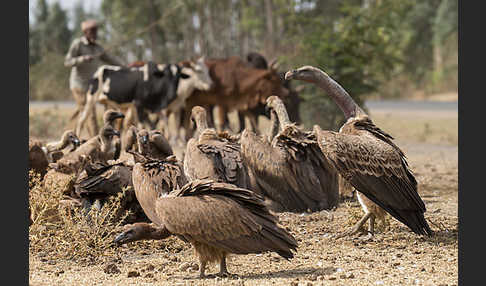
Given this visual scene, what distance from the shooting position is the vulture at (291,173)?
7797mm

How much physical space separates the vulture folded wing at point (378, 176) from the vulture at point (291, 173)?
1.47m

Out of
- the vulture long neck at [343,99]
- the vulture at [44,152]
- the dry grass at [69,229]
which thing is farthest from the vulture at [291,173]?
the vulture at [44,152]

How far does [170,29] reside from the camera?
50.2 meters

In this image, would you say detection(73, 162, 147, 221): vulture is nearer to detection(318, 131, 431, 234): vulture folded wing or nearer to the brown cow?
detection(318, 131, 431, 234): vulture folded wing

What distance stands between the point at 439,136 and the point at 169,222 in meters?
13.8

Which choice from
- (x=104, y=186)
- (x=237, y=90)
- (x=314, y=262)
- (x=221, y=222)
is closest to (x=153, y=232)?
(x=221, y=222)

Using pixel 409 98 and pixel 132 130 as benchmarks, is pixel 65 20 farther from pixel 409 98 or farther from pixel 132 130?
pixel 132 130

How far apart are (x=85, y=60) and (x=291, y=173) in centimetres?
772

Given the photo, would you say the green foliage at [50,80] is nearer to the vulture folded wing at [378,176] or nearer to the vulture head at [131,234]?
the vulture folded wing at [378,176]

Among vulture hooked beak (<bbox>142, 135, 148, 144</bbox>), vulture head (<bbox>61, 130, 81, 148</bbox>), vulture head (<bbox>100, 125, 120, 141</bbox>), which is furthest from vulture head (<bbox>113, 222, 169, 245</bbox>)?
vulture head (<bbox>61, 130, 81, 148</bbox>)

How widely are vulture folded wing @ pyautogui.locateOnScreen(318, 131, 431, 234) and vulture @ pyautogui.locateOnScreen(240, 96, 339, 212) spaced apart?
147 cm

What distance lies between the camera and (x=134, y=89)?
47.7ft

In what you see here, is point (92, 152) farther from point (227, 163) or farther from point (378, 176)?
point (378, 176)

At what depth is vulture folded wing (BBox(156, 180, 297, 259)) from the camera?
5090 mm
